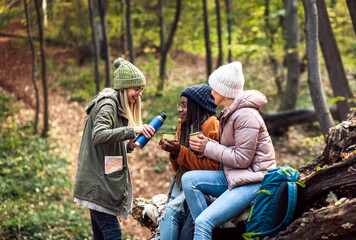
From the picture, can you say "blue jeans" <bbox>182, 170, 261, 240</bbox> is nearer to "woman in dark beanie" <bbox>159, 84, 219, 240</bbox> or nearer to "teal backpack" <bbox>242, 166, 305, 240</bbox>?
"teal backpack" <bbox>242, 166, 305, 240</bbox>

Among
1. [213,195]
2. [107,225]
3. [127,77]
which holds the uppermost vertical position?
A: [127,77]

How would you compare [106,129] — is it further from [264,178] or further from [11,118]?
[11,118]

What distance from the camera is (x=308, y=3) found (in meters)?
5.55

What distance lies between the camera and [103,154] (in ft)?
11.2

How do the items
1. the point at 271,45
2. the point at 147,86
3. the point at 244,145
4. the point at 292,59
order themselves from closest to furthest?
the point at 244,145 < the point at 292,59 < the point at 271,45 < the point at 147,86

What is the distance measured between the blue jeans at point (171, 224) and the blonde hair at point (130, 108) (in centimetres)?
98

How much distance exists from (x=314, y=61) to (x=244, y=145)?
3573 millimetres

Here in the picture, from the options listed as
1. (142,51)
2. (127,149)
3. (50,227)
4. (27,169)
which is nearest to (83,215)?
(50,227)

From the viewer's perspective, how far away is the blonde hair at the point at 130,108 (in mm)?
3574

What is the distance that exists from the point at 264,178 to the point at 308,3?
3.86 meters

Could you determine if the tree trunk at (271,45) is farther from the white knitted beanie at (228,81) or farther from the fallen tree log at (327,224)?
the fallen tree log at (327,224)

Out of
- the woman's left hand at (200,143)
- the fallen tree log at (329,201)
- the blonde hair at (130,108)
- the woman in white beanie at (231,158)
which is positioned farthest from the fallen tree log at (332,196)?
the blonde hair at (130,108)

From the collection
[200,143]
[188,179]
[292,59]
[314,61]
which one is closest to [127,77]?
[200,143]

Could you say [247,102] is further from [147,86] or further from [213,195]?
[147,86]
